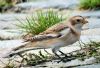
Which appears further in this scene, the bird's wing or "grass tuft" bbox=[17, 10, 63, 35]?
"grass tuft" bbox=[17, 10, 63, 35]

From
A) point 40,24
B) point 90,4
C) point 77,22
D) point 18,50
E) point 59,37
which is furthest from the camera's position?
point 90,4

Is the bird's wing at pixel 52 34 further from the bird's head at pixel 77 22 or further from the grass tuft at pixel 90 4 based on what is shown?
the grass tuft at pixel 90 4

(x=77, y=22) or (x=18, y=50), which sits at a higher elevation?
(x=77, y=22)

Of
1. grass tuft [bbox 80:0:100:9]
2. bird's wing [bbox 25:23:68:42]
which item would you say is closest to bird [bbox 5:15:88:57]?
bird's wing [bbox 25:23:68:42]

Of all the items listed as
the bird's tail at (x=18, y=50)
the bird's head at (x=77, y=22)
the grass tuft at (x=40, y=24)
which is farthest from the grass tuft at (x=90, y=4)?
the bird's head at (x=77, y=22)

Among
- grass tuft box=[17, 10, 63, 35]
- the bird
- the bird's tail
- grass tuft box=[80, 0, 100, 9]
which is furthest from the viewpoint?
grass tuft box=[80, 0, 100, 9]

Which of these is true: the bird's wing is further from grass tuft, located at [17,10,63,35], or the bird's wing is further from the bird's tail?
grass tuft, located at [17,10,63,35]

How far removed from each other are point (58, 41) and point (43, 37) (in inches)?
6.4

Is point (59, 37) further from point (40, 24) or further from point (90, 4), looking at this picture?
point (90, 4)

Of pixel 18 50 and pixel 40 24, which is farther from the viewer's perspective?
pixel 40 24

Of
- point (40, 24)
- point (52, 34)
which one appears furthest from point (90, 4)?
point (52, 34)

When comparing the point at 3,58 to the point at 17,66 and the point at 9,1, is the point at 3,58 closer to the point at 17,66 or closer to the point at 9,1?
the point at 17,66

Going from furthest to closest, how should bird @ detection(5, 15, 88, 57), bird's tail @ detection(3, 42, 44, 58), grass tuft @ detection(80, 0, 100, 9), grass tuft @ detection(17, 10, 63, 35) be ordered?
grass tuft @ detection(80, 0, 100, 9), grass tuft @ detection(17, 10, 63, 35), bird's tail @ detection(3, 42, 44, 58), bird @ detection(5, 15, 88, 57)

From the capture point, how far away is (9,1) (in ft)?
53.9
